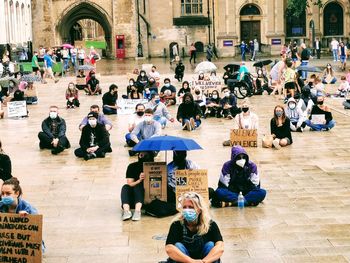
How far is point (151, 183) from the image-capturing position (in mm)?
12414

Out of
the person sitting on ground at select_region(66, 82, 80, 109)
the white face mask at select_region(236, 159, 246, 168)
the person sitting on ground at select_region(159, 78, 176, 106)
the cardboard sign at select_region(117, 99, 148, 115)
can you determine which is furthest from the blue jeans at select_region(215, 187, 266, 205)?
the person sitting on ground at select_region(66, 82, 80, 109)

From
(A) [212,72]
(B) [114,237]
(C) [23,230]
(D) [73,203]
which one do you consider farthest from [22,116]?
(C) [23,230]

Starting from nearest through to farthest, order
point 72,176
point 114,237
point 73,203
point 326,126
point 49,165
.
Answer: point 114,237 → point 73,203 → point 72,176 → point 49,165 → point 326,126

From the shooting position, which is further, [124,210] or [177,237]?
[124,210]

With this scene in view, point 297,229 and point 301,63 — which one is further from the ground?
point 301,63

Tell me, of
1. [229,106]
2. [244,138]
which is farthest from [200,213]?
[229,106]

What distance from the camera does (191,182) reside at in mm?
12164

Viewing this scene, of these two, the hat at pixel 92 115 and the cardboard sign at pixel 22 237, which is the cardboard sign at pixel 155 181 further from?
the hat at pixel 92 115

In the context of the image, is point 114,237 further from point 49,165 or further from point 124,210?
point 49,165

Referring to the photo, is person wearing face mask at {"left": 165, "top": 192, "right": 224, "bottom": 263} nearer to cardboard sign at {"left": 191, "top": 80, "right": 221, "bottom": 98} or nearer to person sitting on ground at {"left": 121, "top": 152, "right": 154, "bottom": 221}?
person sitting on ground at {"left": 121, "top": 152, "right": 154, "bottom": 221}

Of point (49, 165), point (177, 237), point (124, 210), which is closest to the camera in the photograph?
point (177, 237)

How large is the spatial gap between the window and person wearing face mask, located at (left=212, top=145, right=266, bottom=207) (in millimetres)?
48098

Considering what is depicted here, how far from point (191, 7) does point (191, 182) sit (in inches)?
1931

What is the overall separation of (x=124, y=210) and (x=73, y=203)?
1468 millimetres
